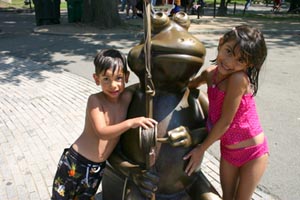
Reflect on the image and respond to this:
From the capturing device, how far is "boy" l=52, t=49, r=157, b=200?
1.98m

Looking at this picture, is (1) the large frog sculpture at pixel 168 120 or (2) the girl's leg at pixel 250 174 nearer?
(1) the large frog sculpture at pixel 168 120

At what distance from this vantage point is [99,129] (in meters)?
1.98

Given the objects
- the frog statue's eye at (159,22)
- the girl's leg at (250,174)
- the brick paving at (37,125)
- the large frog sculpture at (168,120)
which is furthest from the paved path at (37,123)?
the frog statue's eye at (159,22)

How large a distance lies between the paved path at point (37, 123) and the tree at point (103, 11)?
4114mm

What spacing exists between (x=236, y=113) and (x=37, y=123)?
3.41m

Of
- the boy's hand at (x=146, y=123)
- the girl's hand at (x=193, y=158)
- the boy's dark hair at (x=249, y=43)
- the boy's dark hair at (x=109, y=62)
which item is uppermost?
the boy's dark hair at (x=249, y=43)

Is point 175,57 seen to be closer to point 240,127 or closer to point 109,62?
point 109,62

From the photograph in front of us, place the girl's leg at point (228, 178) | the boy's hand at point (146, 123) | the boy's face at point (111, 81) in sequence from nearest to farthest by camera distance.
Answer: the boy's hand at point (146, 123) → the boy's face at point (111, 81) → the girl's leg at point (228, 178)

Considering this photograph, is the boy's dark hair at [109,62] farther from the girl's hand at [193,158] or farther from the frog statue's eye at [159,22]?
the girl's hand at [193,158]

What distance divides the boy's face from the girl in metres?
0.55

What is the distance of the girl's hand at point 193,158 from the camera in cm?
204

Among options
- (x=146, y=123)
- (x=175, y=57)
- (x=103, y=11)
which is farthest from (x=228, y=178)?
(x=103, y=11)

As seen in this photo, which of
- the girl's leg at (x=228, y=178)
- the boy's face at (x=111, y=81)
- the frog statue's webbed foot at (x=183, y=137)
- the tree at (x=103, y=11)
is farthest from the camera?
the tree at (x=103, y=11)

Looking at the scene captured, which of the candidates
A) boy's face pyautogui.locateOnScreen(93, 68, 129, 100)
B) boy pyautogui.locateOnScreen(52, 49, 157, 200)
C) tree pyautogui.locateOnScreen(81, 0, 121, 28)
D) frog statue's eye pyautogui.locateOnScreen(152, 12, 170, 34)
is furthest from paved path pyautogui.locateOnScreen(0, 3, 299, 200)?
tree pyautogui.locateOnScreen(81, 0, 121, 28)
